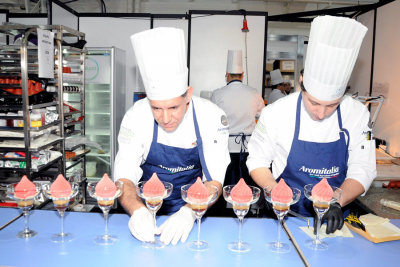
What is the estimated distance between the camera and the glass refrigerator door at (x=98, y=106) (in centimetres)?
460

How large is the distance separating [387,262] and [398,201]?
4.72 ft

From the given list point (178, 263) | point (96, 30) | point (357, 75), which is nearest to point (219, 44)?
point (96, 30)

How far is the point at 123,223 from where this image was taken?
66.3 inches

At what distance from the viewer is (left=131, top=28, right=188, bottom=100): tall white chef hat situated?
1.75 meters

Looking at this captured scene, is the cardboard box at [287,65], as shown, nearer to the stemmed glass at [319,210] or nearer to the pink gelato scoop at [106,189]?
the stemmed glass at [319,210]

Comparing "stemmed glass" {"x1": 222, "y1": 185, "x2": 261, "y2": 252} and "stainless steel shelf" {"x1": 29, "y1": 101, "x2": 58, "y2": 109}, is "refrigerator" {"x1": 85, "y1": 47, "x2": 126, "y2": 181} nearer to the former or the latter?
"stainless steel shelf" {"x1": 29, "y1": 101, "x2": 58, "y2": 109}

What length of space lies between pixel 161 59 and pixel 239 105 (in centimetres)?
246

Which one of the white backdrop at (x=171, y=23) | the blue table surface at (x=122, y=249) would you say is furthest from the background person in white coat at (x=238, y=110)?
the blue table surface at (x=122, y=249)

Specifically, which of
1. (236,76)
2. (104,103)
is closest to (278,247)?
(236,76)

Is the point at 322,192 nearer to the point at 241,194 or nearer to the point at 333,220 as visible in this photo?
the point at 333,220

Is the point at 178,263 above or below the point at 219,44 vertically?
below

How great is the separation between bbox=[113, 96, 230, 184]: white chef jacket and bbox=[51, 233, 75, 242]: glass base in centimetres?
52

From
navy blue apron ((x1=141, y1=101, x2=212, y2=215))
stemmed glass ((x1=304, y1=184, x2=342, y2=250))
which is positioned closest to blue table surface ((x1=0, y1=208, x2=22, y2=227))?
navy blue apron ((x1=141, y1=101, x2=212, y2=215))

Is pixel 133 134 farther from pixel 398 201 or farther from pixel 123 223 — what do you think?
pixel 398 201
